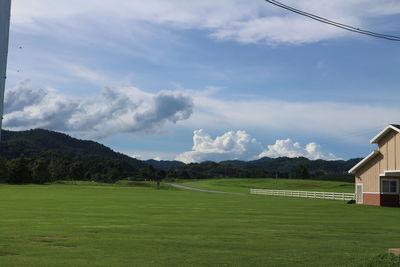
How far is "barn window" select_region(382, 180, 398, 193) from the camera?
150 ft

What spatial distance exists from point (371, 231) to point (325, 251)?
755cm

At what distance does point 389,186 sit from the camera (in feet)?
151

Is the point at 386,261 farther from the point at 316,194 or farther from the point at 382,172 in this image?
the point at 316,194

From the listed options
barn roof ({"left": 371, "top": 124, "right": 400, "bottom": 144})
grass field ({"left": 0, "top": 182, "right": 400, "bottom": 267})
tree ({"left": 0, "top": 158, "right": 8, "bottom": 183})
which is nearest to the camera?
grass field ({"left": 0, "top": 182, "right": 400, "bottom": 267})

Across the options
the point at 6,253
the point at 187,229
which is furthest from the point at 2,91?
the point at 187,229

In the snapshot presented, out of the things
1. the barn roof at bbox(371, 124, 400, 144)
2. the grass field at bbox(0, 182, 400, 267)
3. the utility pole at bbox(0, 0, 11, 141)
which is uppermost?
the barn roof at bbox(371, 124, 400, 144)

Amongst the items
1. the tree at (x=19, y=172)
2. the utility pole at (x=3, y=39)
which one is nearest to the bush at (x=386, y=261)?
the utility pole at (x=3, y=39)

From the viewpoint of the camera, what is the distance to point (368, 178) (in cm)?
4728

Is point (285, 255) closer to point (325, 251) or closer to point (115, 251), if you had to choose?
point (325, 251)

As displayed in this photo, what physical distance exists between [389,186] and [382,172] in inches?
70.3

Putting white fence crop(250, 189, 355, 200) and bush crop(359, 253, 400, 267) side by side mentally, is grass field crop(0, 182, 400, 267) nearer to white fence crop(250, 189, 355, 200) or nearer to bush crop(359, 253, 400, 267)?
bush crop(359, 253, 400, 267)

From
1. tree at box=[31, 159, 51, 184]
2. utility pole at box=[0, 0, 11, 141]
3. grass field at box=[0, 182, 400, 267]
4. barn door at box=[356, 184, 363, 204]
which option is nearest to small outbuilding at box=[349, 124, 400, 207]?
barn door at box=[356, 184, 363, 204]

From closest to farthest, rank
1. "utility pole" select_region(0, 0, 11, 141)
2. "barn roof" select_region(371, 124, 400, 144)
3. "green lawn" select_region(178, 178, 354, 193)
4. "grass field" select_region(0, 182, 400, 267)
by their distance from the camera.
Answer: "utility pole" select_region(0, 0, 11, 141) < "grass field" select_region(0, 182, 400, 267) < "barn roof" select_region(371, 124, 400, 144) < "green lawn" select_region(178, 178, 354, 193)

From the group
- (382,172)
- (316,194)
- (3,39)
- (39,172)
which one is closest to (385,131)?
(382,172)
